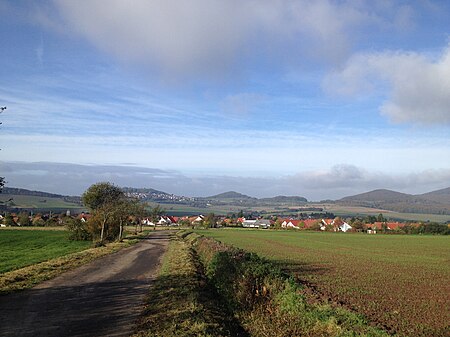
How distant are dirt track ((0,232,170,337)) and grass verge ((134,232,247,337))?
448 millimetres

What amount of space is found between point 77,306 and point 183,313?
339 centimetres

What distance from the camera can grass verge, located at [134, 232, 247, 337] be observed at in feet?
34.4

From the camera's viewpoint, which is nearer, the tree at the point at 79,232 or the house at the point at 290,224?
the tree at the point at 79,232

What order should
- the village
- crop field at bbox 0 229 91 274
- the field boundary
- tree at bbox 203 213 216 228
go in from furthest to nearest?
tree at bbox 203 213 216 228 → the village → crop field at bbox 0 229 91 274 → the field boundary

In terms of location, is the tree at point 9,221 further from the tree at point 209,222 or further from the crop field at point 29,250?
the crop field at point 29,250

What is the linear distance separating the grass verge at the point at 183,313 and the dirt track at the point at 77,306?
448 mm

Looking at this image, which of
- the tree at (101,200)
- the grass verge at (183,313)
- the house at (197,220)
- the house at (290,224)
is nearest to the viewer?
the grass verge at (183,313)

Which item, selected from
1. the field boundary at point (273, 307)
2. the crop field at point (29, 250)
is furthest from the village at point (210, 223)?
the field boundary at point (273, 307)

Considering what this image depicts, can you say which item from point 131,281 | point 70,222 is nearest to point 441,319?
point 131,281

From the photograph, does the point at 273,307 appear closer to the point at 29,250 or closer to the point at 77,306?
the point at 77,306

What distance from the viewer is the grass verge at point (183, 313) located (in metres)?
10.5

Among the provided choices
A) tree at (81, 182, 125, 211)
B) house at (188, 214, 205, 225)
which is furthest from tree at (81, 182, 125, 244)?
house at (188, 214, 205, 225)

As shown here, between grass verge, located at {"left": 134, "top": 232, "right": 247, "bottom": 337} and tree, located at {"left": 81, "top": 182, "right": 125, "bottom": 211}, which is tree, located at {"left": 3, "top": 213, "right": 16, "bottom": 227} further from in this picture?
grass verge, located at {"left": 134, "top": 232, "right": 247, "bottom": 337}

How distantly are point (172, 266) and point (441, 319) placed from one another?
1467 cm
